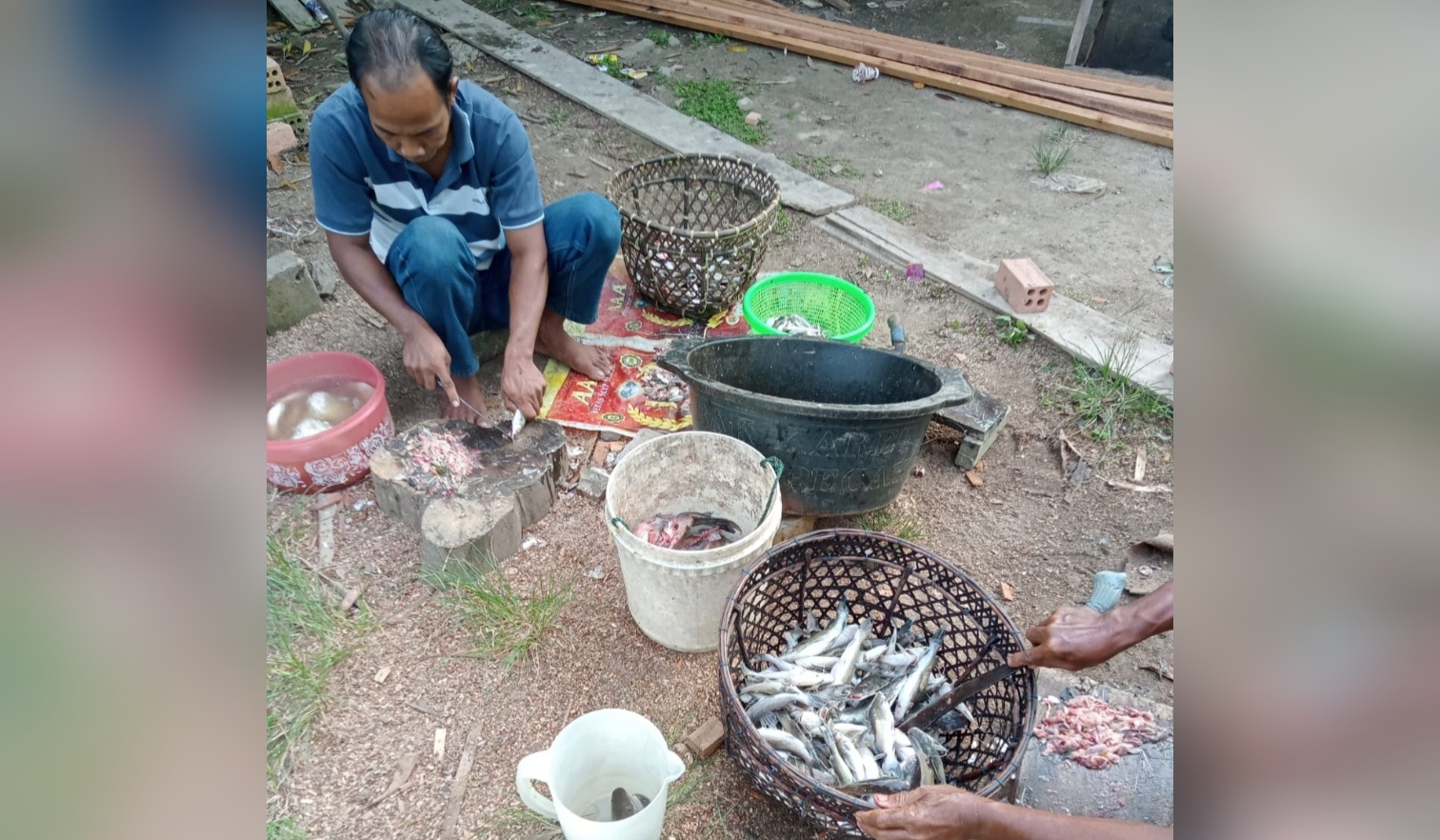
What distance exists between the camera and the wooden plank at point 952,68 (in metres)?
6.07

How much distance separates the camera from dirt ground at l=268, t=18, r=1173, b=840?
2285 mm

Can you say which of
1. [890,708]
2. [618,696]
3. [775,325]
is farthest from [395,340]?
[890,708]

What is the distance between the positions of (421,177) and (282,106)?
10.3 ft

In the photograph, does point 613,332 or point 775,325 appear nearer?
point 775,325

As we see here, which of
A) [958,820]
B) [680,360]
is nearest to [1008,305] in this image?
[680,360]

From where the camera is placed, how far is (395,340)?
386cm

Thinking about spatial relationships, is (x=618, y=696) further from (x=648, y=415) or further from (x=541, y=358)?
(x=541, y=358)

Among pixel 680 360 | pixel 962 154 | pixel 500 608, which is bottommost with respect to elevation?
pixel 500 608

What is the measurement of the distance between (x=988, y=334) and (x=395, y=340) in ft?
9.54

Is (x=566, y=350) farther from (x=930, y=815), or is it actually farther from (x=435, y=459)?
(x=930, y=815)

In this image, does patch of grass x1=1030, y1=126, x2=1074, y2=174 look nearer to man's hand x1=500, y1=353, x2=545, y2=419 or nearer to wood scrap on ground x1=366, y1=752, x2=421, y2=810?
man's hand x1=500, y1=353, x2=545, y2=419

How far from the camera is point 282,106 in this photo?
17.2 feet
